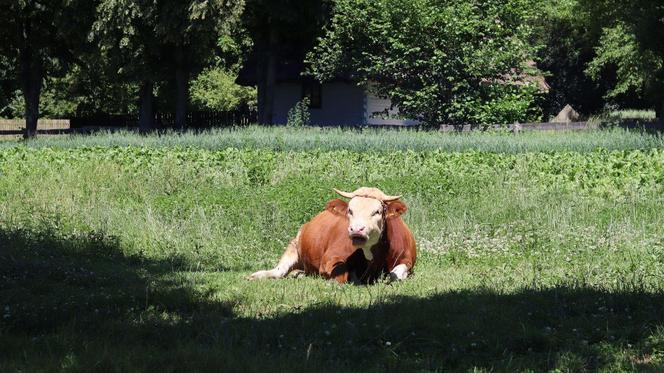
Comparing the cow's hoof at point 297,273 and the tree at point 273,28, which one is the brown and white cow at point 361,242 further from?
the tree at point 273,28

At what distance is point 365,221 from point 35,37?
1552 inches

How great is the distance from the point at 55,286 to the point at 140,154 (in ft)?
45.1

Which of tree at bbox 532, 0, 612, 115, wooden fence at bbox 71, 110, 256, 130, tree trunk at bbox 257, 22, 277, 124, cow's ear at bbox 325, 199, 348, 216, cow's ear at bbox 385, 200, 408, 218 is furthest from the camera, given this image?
tree at bbox 532, 0, 612, 115

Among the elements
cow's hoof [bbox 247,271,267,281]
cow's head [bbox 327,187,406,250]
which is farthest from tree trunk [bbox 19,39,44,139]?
cow's head [bbox 327,187,406,250]

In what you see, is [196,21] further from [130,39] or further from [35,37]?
[35,37]

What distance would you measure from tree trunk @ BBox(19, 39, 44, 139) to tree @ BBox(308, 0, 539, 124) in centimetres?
1593

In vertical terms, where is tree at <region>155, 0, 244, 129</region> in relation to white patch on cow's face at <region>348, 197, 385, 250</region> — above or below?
above

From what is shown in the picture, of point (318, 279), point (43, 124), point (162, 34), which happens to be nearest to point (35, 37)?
point (162, 34)

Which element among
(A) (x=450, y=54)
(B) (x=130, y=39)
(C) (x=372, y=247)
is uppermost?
(B) (x=130, y=39)

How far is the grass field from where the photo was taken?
273 inches

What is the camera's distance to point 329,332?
7.34 m

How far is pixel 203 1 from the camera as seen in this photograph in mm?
37344

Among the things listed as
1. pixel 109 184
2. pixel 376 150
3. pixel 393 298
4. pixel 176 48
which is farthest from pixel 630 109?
pixel 393 298

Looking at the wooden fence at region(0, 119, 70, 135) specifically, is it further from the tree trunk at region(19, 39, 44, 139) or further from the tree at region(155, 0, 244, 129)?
the tree at region(155, 0, 244, 129)
